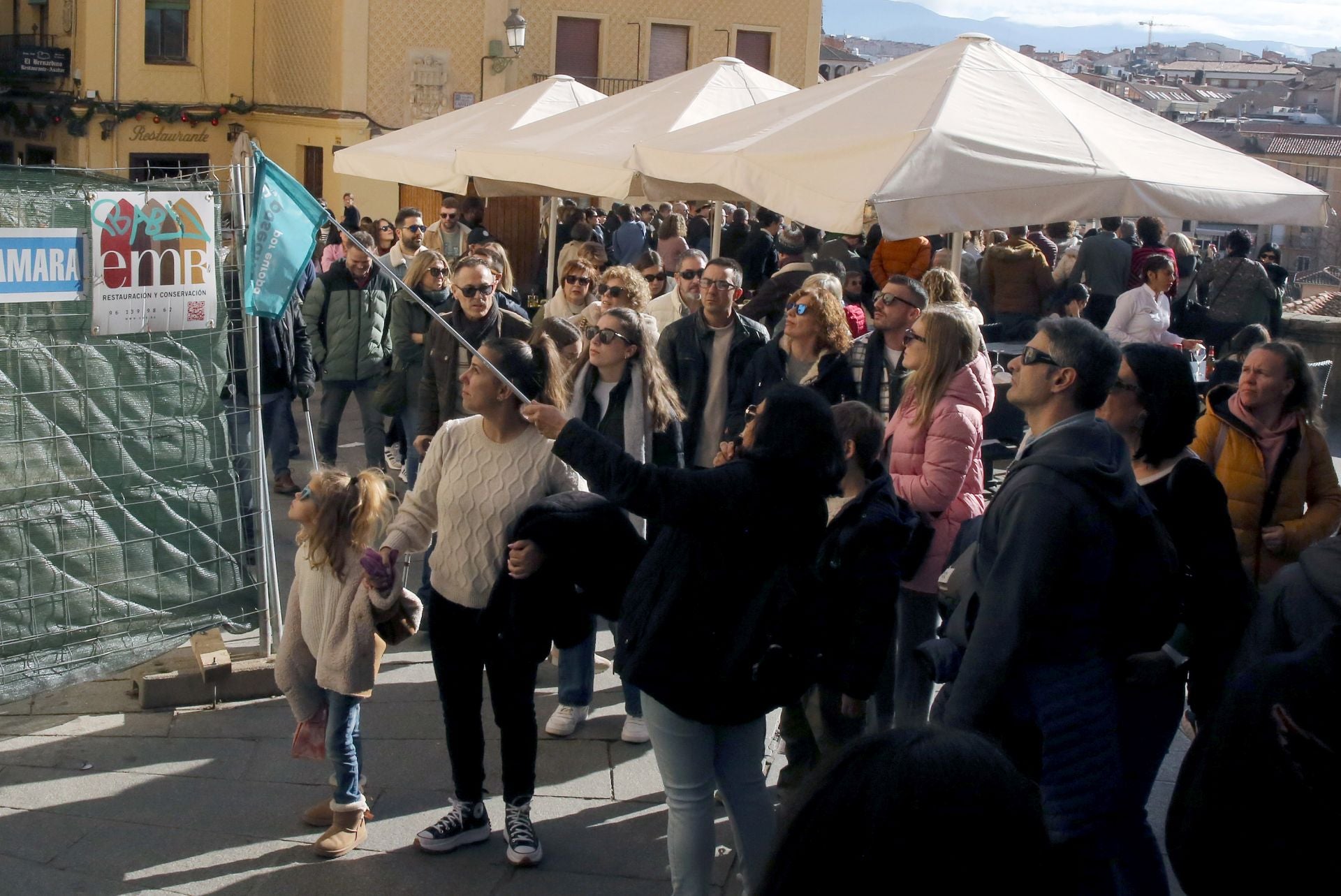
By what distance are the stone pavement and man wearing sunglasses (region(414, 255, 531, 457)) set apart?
127 cm

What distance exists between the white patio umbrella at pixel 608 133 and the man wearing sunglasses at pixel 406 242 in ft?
2.27

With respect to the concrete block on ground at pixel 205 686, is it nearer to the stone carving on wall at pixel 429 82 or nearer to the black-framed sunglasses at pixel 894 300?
the black-framed sunglasses at pixel 894 300

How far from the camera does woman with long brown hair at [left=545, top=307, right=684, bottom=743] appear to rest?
559 centimetres

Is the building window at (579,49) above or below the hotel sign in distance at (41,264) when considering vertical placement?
above

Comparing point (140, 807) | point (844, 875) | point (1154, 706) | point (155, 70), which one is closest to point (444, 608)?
point (140, 807)

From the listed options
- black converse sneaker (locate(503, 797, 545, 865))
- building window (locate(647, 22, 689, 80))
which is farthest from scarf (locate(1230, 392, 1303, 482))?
building window (locate(647, 22, 689, 80))

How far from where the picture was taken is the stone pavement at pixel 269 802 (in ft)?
14.8

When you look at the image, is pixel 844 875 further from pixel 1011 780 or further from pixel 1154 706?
pixel 1154 706

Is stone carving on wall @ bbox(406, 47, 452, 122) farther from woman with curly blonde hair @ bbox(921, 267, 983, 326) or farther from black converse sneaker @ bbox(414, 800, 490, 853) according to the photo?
black converse sneaker @ bbox(414, 800, 490, 853)

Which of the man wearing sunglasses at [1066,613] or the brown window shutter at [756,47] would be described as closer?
the man wearing sunglasses at [1066,613]

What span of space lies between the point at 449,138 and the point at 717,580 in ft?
28.7

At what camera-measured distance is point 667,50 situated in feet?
104

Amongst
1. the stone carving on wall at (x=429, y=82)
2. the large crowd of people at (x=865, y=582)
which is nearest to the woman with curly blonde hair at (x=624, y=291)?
the large crowd of people at (x=865, y=582)

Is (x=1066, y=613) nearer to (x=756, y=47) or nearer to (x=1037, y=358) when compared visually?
(x=1037, y=358)
